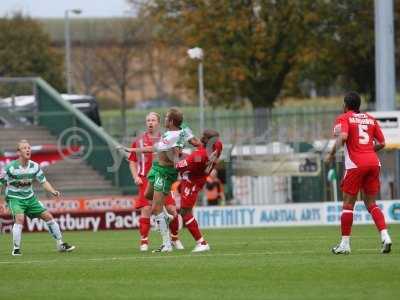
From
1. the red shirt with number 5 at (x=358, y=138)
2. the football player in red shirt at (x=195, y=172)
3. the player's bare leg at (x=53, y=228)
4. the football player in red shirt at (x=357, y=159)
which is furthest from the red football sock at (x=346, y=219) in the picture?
the player's bare leg at (x=53, y=228)

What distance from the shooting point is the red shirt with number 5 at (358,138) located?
53.6ft

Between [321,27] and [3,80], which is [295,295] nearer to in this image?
[3,80]

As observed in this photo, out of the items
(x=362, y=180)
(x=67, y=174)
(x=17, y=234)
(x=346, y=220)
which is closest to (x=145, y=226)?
(x=17, y=234)

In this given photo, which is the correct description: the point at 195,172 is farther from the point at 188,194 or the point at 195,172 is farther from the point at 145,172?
the point at 145,172

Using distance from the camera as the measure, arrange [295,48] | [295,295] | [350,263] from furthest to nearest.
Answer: [295,48] < [350,263] < [295,295]

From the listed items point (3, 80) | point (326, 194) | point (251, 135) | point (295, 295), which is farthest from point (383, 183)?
point (295, 295)

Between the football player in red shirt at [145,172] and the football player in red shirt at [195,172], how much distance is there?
2.66 ft

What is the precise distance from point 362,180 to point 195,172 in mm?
2709

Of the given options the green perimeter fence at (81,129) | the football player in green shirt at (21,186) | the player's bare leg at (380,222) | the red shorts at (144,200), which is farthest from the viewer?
the green perimeter fence at (81,129)

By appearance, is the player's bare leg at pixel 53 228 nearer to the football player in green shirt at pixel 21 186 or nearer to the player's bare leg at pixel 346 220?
the football player in green shirt at pixel 21 186

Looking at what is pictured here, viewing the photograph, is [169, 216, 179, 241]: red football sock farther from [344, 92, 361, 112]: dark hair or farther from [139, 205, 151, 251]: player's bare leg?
[344, 92, 361, 112]: dark hair

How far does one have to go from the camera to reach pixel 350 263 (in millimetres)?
15062

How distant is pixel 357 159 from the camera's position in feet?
53.8

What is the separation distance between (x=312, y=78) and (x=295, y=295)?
42969 millimetres
